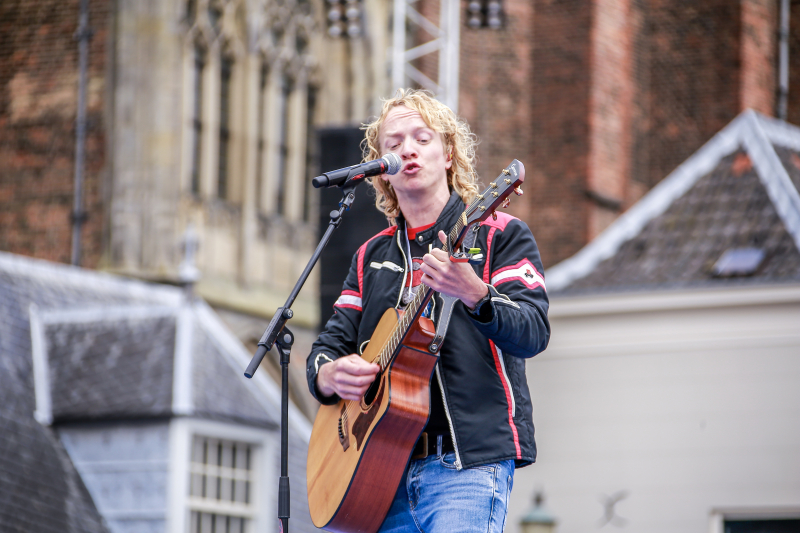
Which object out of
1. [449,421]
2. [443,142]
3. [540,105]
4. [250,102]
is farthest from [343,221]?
[540,105]

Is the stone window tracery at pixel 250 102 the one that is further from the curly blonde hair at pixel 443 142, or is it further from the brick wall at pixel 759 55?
the curly blonde hair at pixel 443 142

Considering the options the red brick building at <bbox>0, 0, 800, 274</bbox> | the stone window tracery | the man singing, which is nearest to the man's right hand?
the man singing

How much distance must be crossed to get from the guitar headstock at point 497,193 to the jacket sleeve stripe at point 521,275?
0.65 feet

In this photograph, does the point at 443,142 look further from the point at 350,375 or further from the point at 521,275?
the point at 350,375

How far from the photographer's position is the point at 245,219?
17.9 meters

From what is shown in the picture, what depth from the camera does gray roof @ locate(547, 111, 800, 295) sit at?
33.4ft

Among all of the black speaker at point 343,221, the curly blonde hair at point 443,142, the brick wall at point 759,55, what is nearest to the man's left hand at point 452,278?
the curly blonde hair at point 443,142

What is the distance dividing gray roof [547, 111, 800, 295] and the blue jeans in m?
6.73

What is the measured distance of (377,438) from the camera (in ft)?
11.5

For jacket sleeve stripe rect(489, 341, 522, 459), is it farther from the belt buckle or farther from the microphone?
the microphone

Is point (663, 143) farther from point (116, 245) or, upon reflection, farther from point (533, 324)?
point (533, 324)

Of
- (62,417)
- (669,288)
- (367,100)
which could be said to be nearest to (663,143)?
(367,100)

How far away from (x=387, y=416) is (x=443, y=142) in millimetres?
820

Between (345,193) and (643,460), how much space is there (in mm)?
6684
